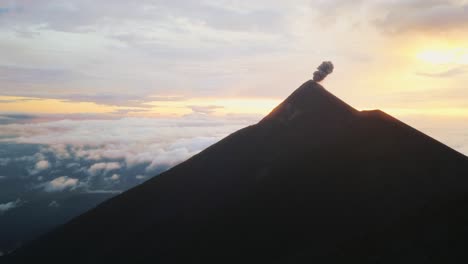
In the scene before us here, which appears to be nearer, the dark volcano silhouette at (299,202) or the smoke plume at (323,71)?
the dark volcano silhouette at (299,202)

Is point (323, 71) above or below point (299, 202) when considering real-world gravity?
above

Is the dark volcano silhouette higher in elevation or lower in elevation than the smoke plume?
lower

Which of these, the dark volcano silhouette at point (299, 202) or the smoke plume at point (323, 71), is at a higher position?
the smoke plume at point (323, 71)

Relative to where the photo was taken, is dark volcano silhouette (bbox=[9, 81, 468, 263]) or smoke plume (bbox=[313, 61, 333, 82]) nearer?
dark volcano silhouette (bbox=[9, 81, 468, 263])

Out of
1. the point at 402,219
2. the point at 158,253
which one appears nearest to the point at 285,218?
the point at 402,219
